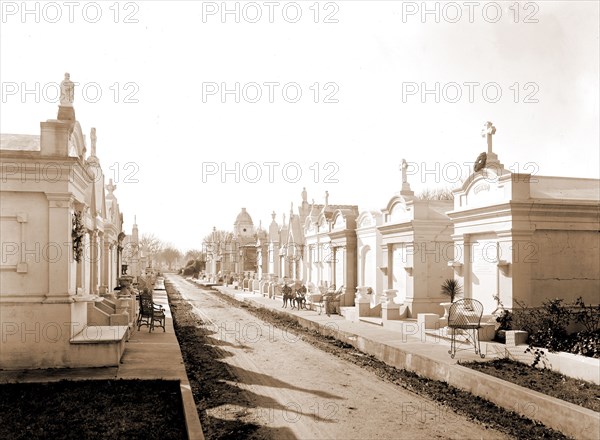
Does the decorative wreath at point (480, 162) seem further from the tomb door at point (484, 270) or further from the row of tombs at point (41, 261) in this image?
the row of tombs at point (41, 261)

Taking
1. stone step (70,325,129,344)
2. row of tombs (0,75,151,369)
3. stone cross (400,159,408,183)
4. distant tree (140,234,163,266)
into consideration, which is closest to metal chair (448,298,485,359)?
stone step (70,325,129,344)

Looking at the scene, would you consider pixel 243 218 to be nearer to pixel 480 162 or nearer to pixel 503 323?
pixel 480 162

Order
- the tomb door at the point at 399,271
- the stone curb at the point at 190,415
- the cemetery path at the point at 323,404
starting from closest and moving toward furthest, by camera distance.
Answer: the stone curb at the point at 190,415 < the cemetery path at the point at 323,404 < the tomb door at the point at 399,271

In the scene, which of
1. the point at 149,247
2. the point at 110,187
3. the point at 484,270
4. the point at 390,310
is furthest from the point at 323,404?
the point at 149,247

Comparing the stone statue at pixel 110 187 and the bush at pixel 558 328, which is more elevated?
the stone statue at pixel 110 187

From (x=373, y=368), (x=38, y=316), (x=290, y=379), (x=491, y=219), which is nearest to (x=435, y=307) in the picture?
(x=491, y=219)

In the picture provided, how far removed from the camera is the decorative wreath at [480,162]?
51.0 feet

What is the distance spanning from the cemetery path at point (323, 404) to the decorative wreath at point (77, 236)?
161 inches

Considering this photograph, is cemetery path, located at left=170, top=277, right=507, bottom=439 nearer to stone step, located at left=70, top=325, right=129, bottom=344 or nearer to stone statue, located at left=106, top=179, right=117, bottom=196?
stone step, located at left=70, top=325, right=129, bottom=344

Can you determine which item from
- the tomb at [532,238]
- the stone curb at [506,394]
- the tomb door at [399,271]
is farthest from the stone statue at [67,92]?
the tomb door at [399,271]

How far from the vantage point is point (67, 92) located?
11977mm

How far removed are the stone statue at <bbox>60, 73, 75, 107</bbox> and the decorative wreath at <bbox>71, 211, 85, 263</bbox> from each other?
8.31ft

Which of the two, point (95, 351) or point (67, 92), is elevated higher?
point (67, 92)

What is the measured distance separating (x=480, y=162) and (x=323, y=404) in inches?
374
